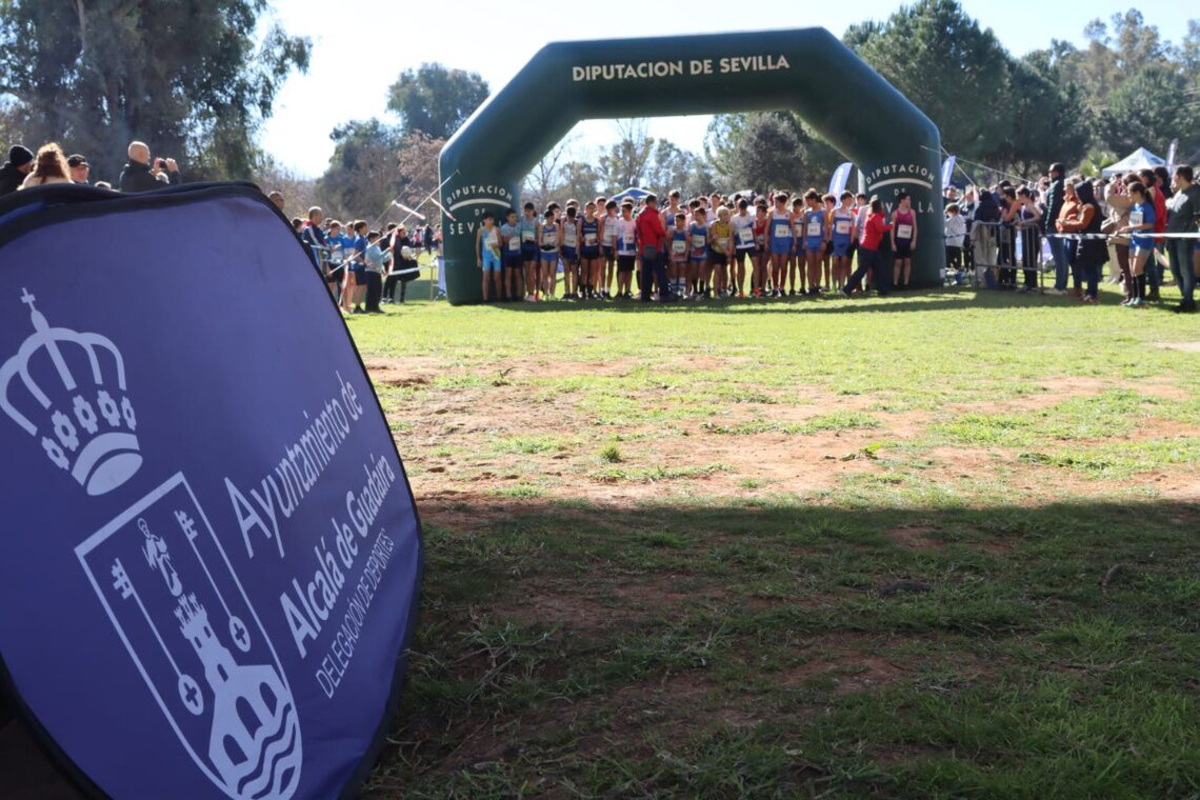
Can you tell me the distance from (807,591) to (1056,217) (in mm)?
16474

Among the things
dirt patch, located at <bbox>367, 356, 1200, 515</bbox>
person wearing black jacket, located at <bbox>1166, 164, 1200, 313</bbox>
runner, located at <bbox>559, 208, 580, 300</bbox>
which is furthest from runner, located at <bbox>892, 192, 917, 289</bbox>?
dirt patch, located at <bbox>367, 356, 1200, 515</bbox>

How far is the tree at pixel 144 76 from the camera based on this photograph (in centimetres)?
3697

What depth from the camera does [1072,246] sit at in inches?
714

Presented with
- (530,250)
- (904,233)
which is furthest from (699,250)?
(904,233)

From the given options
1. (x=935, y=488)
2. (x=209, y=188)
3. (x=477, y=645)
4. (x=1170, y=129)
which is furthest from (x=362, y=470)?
(x=1170, y=129)

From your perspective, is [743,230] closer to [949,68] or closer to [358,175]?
[949,68]

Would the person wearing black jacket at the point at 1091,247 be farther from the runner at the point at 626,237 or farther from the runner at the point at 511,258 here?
the runner at the point at 511,258

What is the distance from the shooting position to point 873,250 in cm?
1938

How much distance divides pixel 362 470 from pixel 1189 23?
163727mm

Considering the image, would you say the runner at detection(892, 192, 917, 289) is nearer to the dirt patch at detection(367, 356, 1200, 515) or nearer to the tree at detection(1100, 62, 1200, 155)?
the dirt patch at detection(367, 356, 1200, 515)

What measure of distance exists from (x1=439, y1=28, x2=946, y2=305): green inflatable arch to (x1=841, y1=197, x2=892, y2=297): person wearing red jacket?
80 cm

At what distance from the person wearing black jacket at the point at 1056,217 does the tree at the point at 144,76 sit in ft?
95.2

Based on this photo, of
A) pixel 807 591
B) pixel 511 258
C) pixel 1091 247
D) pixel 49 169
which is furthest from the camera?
pixel 511 258

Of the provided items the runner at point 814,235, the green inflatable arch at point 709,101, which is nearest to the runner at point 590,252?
the green inflatable arch at point 709,101
